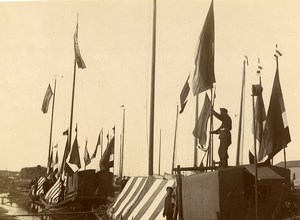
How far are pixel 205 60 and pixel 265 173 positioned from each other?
321 cm

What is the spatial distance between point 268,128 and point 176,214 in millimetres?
2756

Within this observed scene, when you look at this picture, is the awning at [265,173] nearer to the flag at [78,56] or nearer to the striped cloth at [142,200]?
the striped cloth at [142,200]

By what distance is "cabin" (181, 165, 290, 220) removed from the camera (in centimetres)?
804

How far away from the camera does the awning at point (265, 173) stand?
7.80 meters

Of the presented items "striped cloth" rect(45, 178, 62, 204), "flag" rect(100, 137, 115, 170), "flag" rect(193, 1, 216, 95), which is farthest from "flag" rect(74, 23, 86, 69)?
"flag" rect(193, 1, 216, 95)

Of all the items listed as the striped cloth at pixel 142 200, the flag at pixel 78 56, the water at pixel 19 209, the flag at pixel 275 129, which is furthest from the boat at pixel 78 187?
the flag at pixel 275 129

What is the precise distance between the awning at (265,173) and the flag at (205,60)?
242 centimetres

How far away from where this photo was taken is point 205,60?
1002 centimetres

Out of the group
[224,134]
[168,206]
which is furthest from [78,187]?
[224,134]

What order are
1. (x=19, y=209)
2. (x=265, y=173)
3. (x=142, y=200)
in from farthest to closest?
(x=19, y=209) → (x=142, y=200) → (x=265, y=173)

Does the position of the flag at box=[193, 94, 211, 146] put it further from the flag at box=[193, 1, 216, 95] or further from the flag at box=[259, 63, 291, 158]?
the flag at box=[259, 63, 291, 158]

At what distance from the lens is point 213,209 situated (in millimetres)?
8305

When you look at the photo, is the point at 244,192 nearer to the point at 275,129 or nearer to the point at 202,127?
the point at 275,129

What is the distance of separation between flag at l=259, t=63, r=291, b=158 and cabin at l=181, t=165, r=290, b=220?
72 centimetres
